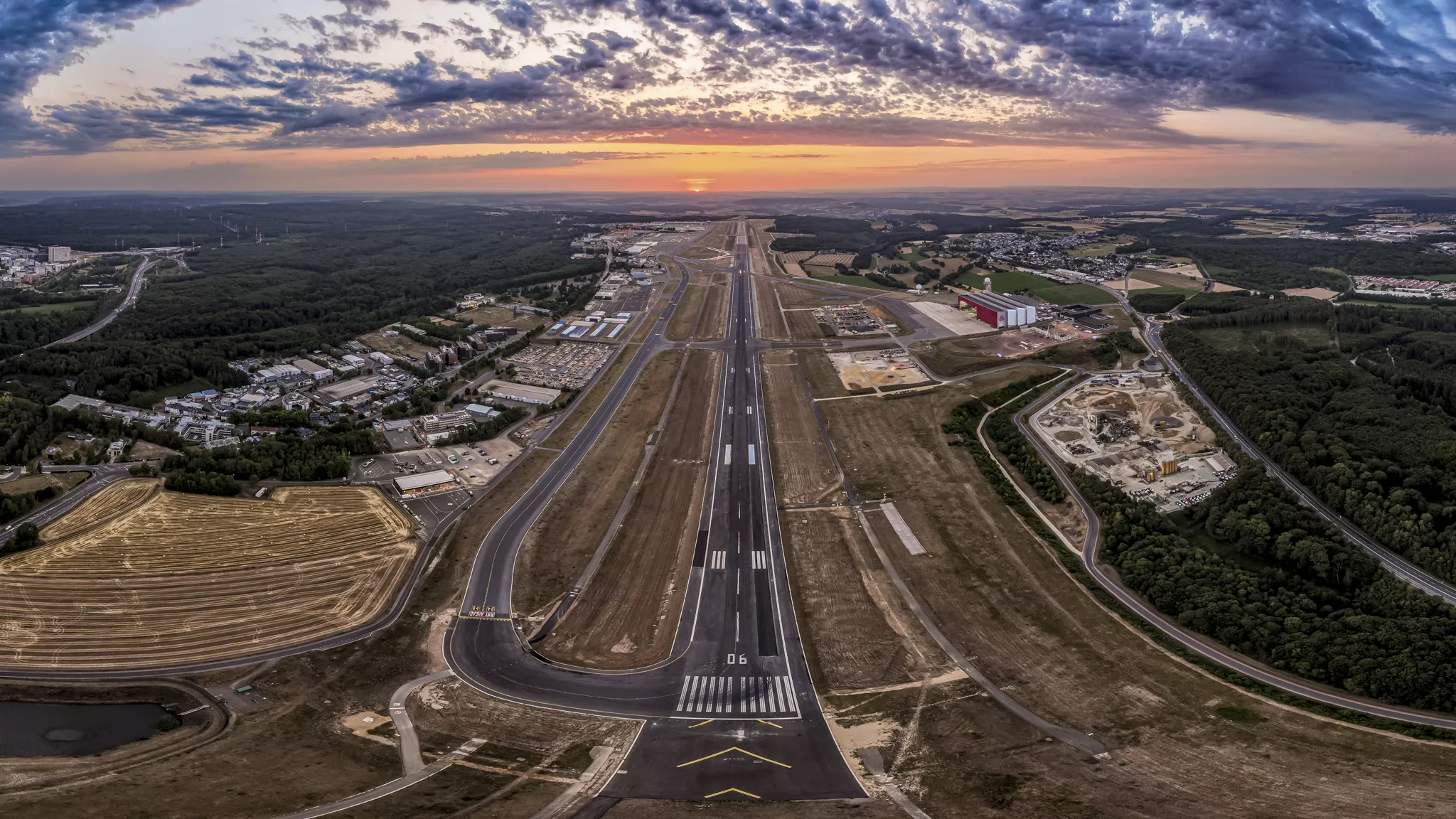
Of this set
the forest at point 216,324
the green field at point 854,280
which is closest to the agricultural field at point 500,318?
the forest at point 216,324

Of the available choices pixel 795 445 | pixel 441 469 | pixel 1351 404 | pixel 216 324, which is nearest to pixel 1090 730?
pixel 795 445

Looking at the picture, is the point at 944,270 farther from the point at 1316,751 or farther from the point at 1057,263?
the point at 1316,751

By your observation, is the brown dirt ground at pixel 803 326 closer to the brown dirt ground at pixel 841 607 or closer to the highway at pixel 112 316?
the brown dirt ground at pixel 841 607

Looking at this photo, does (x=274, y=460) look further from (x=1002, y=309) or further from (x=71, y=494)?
(x=1002, y=309)

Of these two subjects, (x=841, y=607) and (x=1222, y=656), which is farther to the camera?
(x=841, y=607)

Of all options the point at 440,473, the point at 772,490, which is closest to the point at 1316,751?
the point at 772,490
